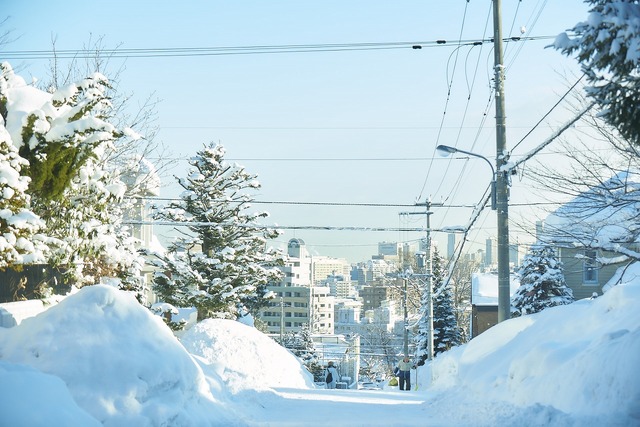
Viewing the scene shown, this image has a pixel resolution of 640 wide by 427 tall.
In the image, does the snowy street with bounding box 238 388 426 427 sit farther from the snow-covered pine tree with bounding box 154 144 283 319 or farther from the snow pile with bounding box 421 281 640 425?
the snow-covered pine tree with bounding box 154 144 283 319

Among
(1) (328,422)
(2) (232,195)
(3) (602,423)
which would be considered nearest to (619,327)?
(3) (602,423)

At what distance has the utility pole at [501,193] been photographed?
58.9ft

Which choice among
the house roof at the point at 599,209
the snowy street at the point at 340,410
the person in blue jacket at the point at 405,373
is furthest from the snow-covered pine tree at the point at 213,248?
the house roof at the point at 599,209

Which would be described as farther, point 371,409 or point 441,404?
point 441,404

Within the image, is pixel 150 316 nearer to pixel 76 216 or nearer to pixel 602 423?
pixel 76 216

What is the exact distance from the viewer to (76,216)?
15.9 meters

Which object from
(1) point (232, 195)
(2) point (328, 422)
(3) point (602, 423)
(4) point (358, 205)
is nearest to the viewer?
(3) point (602, 423)

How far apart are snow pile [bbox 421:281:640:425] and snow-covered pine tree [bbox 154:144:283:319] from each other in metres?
16.9

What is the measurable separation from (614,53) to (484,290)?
4623 cm

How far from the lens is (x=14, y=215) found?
44.0 ft

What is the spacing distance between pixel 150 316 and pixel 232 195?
25.0 metres

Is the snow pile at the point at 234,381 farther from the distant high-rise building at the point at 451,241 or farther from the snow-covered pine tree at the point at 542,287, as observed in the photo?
the snow-covered pine tree at the point at 542,287

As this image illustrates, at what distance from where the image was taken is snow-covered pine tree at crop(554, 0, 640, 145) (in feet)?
23.2

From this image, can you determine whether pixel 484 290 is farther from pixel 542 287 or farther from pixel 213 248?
pixel 213 248
